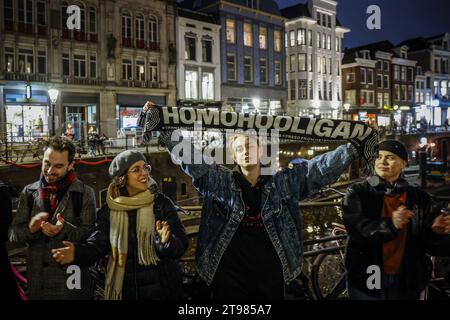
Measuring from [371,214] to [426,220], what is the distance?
16.2 inches

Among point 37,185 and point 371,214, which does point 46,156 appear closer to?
point 37,185

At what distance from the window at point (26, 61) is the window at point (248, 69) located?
1887 centimetres

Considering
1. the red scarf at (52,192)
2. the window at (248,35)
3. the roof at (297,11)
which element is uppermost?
the roof at (297,11)

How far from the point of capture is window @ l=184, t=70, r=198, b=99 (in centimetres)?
3359

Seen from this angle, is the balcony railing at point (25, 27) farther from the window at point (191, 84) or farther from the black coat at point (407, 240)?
the black coat at point (407, 240)

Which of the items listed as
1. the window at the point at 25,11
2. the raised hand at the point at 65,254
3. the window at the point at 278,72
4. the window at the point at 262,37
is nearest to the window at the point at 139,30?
the window at the point at 25,11

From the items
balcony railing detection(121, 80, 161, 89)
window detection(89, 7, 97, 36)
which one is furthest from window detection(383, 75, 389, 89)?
window detection(89, 7, 97, 36)

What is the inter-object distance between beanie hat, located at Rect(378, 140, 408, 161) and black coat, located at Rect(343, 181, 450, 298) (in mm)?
286

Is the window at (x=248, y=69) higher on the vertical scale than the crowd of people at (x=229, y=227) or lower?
higher

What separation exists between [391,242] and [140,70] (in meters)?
30.4

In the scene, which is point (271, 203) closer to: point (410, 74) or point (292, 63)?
point (292, 63)

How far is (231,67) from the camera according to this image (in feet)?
121

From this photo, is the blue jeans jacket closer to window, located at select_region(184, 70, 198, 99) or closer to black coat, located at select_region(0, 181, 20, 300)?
black coat, located at select_region(0, 181, 20, 300)

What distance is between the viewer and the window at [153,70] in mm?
31839
